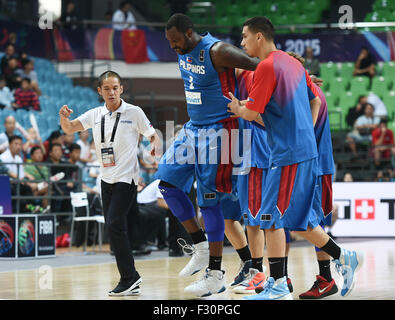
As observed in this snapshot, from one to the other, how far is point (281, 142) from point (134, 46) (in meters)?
14.2

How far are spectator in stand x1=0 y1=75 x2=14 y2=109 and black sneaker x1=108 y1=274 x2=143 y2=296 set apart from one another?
9.72 metres

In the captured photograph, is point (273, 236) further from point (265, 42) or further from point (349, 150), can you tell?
point (349, 150)

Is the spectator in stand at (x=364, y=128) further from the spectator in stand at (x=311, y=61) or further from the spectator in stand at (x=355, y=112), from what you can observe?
the spectator in stand at (x=311, y=61)

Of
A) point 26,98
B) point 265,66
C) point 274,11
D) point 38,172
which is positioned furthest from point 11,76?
point 265,66

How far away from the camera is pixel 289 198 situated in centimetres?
482

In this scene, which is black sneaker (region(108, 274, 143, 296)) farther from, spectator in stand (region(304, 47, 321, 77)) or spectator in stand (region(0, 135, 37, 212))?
spectator in stand (region(304, 47, 321, 77))

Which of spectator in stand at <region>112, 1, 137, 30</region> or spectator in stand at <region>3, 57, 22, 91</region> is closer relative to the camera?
spectator in stand at <region>3, 57, 22, 91</region>

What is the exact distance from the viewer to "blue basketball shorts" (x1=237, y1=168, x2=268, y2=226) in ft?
18.8

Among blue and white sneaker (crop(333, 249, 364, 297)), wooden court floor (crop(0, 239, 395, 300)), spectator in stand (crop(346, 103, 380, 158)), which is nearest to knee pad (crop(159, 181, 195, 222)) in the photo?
wooden court floor (crop(0, 239, 395, 300))

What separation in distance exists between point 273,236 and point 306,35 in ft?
48.0

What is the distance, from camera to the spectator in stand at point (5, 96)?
1455cm

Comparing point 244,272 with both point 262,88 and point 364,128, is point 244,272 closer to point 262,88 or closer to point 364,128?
point 262,88

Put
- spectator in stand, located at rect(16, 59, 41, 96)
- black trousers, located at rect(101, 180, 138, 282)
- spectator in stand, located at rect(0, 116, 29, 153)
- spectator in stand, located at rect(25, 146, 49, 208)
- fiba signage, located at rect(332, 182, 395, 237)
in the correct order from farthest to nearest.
Result: spectator in stand, located at rect(16, 59, 41, 96) → fiba signage, located at rect(332, 182, 395, 237) → spectator in stand, located at rect(0, 116, 29, 153) → spectator in stand, located at rect(25, 146, 49, 208) → black trousers, located at rect(101, 180, 138, 282)

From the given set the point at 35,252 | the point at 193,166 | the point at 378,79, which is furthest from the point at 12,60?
the point at 193,166
